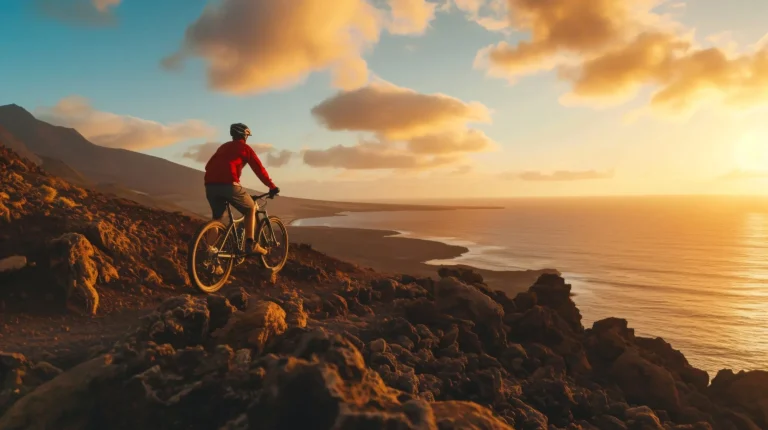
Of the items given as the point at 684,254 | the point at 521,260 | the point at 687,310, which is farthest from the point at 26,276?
the point at 684,254

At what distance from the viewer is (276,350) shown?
18.6 ft

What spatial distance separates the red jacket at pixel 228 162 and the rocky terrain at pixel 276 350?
226cm

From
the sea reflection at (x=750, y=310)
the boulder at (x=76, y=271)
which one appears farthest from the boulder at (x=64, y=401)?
the sea reflection at (x=750, y=310)

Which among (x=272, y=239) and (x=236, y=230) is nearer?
(x=236, y=230)

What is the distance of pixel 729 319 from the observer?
92.3 feet

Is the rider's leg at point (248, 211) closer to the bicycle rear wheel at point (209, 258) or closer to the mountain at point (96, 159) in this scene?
the bicycle rear wheel at point (209, 258)

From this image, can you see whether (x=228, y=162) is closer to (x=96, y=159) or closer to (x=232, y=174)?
(x=232, y=174)

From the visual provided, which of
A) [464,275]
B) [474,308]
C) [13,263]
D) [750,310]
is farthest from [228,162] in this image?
[750,310]

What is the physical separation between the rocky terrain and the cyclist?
1.82 metres

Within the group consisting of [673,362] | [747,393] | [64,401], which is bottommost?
[747,393]

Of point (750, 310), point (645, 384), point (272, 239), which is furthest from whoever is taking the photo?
point (750, 310)

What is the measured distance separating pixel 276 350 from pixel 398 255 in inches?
1482

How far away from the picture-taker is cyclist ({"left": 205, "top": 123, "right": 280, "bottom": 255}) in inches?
319

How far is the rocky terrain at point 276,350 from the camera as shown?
4266 millimetres
